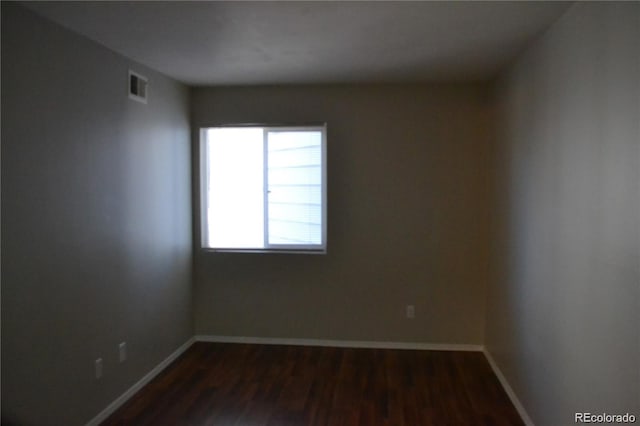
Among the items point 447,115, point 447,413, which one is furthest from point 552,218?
point 447,115

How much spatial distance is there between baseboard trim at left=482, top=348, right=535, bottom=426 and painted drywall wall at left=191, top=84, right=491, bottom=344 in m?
0.38

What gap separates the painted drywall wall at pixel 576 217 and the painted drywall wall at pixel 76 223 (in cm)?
268

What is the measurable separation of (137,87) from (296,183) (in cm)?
162

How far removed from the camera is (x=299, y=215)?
441 cm

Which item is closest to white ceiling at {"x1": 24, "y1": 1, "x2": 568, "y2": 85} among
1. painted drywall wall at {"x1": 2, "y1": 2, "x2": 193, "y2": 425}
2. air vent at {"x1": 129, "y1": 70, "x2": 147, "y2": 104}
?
air vent at {"x1": 129, "y1": 70, "x2": 147, "y2": 104}

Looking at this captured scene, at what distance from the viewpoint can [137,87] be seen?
3.40 m

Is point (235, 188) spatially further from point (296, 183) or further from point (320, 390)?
point (320, 390)

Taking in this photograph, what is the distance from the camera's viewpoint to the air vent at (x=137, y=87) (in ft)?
10.9

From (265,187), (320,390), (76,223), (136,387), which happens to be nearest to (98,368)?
(136,387)

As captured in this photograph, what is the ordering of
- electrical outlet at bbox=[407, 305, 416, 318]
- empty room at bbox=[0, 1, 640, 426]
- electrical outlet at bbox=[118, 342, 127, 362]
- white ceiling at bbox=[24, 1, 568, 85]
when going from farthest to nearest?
electrical outlet at bbox=[407, 305, 416, 318], electrical outlet at bbox=[118, 342, 127, 362], white ceiling at bbox=[24, 1, 568, 85], empty room at bbox=[0, 1, 640, 426]

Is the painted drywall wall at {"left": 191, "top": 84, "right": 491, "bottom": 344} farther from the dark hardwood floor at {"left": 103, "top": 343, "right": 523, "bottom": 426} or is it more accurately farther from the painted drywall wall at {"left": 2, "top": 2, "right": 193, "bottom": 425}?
the painted drywall wall at {"left": 2, "top": 2, "right": 193, "bottom": 425}

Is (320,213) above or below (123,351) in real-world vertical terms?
above

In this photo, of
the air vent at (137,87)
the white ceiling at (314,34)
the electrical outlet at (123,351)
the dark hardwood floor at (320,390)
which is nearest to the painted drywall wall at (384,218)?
the dark hardwood floor at (320,390)

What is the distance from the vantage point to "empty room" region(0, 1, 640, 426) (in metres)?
2.20
